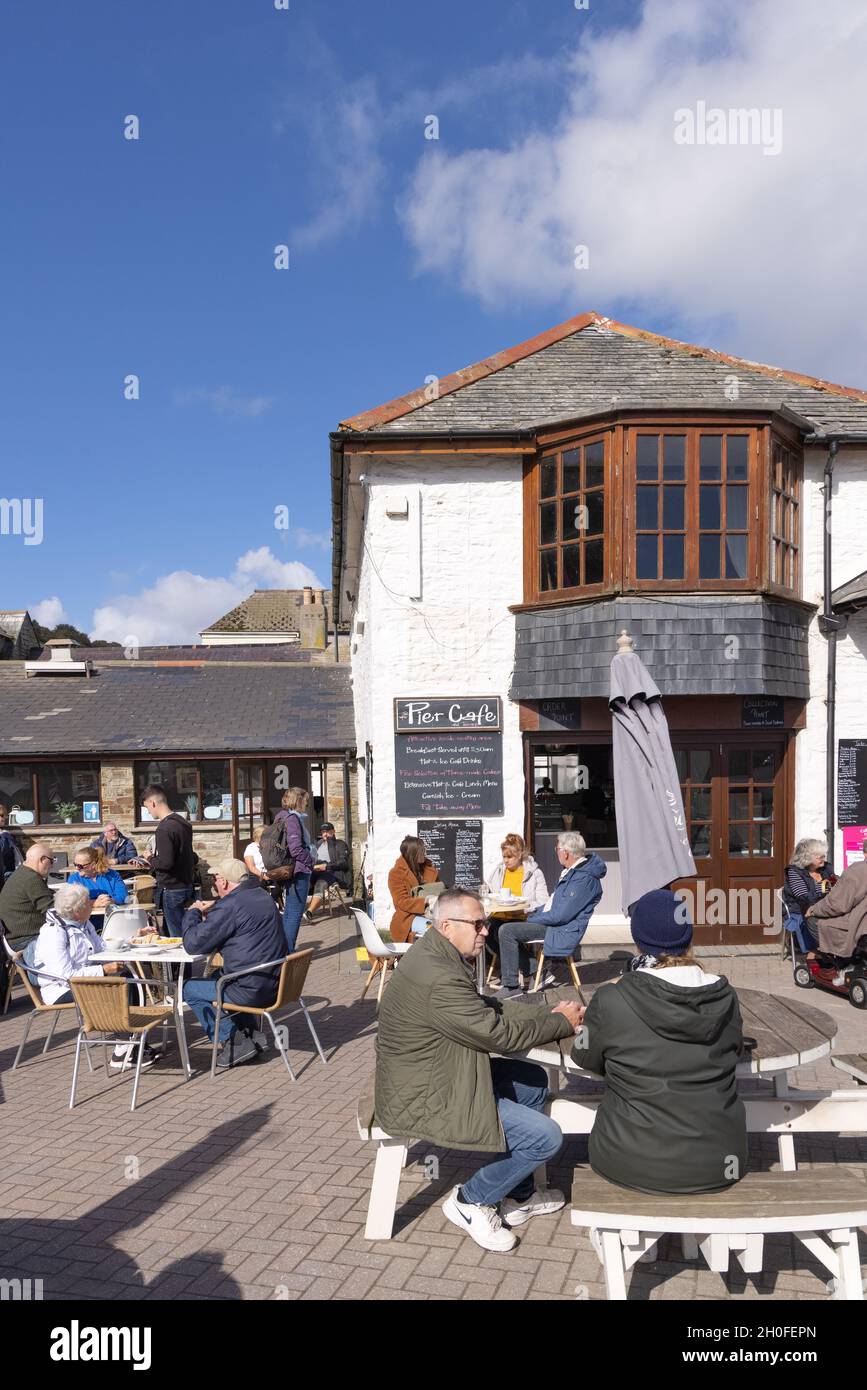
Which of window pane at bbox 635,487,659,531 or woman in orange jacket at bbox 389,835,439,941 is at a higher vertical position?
window pane at bbox 635,487,659,531

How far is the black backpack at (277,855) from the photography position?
931cm

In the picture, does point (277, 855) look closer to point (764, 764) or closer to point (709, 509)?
point (764, 764)

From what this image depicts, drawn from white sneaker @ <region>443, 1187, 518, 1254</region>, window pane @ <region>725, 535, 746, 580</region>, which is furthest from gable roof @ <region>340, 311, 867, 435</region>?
white sneaker @ <region>443, 1187, 518, 1254</region>

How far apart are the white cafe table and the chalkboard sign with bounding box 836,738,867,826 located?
292 inches

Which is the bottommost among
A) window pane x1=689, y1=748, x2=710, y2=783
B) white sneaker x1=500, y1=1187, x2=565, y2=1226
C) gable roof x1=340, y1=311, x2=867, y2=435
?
white sneaker x1=500, y1=1187, x2=565, y2=1226

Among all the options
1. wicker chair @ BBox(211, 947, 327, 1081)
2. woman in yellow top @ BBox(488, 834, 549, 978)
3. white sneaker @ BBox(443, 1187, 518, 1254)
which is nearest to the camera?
white sneaker @ BBox(443, 1187, 518, 1254)

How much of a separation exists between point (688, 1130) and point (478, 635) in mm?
7515

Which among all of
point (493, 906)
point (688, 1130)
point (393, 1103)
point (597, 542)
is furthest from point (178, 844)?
point (688, 1130)

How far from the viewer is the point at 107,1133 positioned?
5707 millimetres

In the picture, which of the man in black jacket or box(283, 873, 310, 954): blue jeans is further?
the man in black jacket

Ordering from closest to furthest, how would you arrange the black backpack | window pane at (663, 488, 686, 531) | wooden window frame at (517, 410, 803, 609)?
the black backpack, wooden window frame at (517, 410, 803, 609), window pane at (663, 488, 686, 531)

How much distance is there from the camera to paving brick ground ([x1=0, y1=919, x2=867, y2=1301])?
3.88m

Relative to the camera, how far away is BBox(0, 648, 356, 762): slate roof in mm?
15461

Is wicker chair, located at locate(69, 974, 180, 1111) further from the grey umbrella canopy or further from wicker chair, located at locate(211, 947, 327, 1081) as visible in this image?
the grey umbrella canopy
